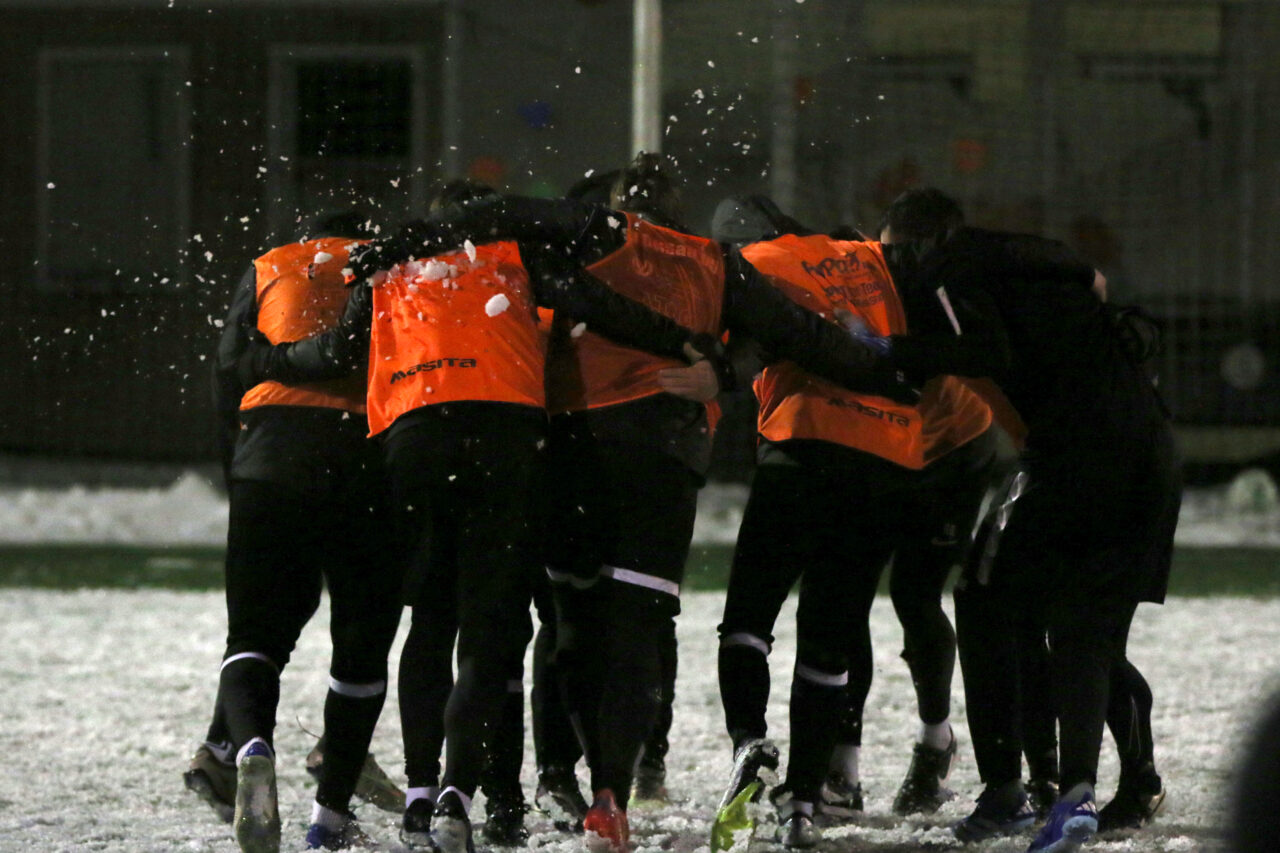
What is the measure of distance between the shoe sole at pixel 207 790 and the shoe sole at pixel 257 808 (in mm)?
610

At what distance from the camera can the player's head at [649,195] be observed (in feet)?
14.9

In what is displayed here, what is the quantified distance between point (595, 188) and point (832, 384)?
0.94m

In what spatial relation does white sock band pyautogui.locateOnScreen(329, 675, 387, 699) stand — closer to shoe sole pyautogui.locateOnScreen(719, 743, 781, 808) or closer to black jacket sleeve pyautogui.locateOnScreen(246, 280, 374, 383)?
black jacket sleeve pyautogui.locateOnScreen(246, 280, 374, 383)

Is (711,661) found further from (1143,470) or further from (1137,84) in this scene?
(1137,84)

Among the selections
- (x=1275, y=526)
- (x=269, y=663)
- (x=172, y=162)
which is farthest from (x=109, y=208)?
(x=269, y=663)

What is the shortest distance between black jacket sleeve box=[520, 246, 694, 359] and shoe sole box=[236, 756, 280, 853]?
1291mm

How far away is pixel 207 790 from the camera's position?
4.63 m

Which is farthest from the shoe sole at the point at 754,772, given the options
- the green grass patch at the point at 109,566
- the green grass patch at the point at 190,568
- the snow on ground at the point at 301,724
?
the green grass patch at the point at 109,566

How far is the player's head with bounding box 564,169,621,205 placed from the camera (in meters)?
4.82

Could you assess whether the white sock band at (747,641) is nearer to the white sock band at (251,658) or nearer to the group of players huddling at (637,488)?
the group of players huddling at (637,488)

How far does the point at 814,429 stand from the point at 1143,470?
2.67 feet

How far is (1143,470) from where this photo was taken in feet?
13.9

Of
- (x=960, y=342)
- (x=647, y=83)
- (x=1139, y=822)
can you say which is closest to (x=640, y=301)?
(x=960, y=342)

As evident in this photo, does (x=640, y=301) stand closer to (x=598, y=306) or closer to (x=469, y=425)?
(x=598, y=306)
